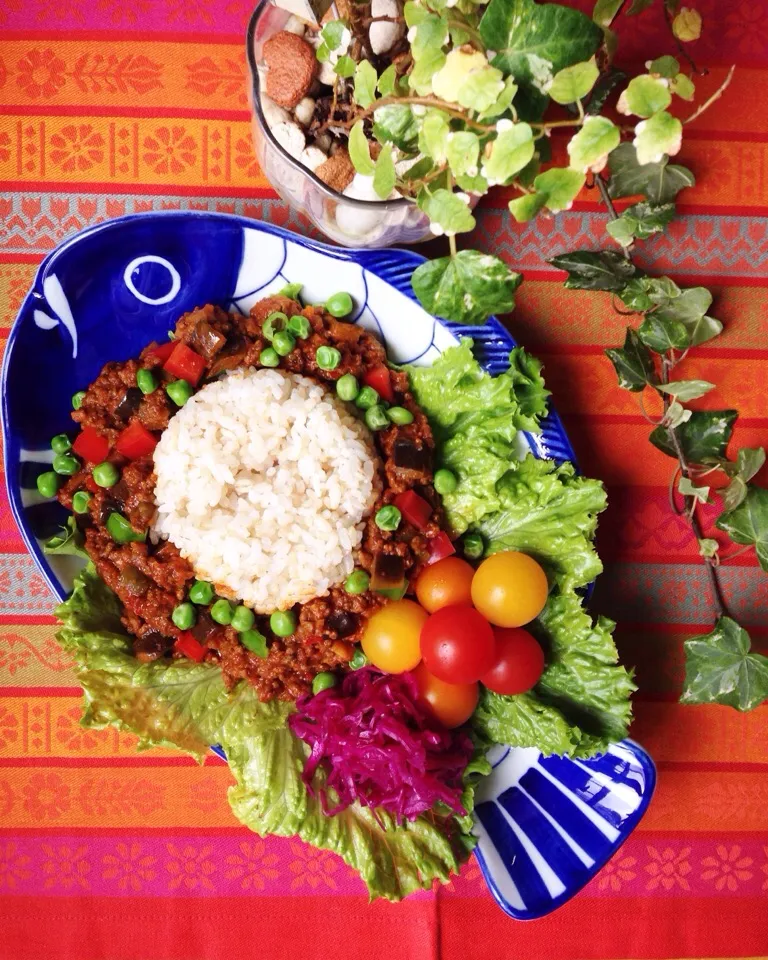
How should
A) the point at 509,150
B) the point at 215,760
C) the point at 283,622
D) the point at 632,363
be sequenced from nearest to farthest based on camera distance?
1. the point at 509,150
2. the point at 283,622
3. the point at 632,363
4. the point at 215,760

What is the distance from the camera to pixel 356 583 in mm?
2293

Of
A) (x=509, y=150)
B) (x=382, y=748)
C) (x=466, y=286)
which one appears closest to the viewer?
(x=509, y=150)

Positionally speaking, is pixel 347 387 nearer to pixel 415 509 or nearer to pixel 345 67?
pixel 415 509

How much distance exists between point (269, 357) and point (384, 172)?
2.45 ft

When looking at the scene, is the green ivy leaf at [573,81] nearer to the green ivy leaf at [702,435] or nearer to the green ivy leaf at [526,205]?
the green ivy leaf at [526,205]

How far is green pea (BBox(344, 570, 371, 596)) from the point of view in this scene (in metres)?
2.29

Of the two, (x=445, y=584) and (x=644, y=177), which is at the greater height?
(x=644, y=177)

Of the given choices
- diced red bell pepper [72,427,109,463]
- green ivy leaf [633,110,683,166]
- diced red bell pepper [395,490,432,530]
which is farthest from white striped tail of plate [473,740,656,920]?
green ivy leaf [633,110,683,166]

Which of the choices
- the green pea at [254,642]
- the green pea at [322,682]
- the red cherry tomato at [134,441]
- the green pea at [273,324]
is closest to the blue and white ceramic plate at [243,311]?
the green pea at [273,324]

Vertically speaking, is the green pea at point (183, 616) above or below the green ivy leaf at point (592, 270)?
below

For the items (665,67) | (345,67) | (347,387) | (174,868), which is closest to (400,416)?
(347,387)

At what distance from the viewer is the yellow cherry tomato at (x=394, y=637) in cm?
226

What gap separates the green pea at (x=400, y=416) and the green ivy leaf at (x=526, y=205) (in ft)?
2.45

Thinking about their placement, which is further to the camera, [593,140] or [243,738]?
[243,738]
